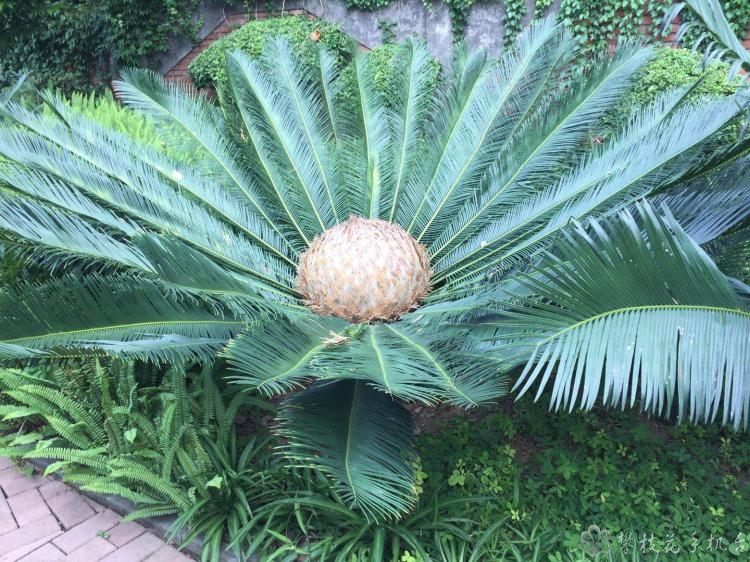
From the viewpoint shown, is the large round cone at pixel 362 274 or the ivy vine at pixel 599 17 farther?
the ivy vine at pixel 599 17

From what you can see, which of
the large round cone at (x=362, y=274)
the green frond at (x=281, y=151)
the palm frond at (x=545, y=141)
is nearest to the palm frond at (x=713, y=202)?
the palm frond at (x=545, y=141)

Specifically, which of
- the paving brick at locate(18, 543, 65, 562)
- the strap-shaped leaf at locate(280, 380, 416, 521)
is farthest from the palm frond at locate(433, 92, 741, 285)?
the paving brick at locate(18, 543, 65, 562)

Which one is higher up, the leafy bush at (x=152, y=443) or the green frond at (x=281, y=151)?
the green frond at (x=281, y=151)

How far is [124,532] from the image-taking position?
7.93 ft

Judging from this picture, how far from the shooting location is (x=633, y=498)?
234 centimetres

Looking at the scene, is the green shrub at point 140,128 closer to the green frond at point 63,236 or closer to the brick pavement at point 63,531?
the green frond at point 63,236

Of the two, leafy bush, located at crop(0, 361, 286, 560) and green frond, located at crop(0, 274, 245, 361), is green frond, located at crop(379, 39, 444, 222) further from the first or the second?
green frond, located at crop(0, 274, 245, 361)

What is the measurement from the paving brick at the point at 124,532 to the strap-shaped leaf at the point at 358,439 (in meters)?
1.05

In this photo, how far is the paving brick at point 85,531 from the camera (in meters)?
2.35

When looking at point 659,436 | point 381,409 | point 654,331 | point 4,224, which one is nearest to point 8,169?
point 4,224

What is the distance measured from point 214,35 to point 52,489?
22.4ft

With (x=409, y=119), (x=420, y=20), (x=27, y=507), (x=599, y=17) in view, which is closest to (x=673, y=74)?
(x=599, y=17)

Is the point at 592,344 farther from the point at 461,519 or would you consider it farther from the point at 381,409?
the point at 461,519

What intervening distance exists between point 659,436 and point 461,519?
1.17m
